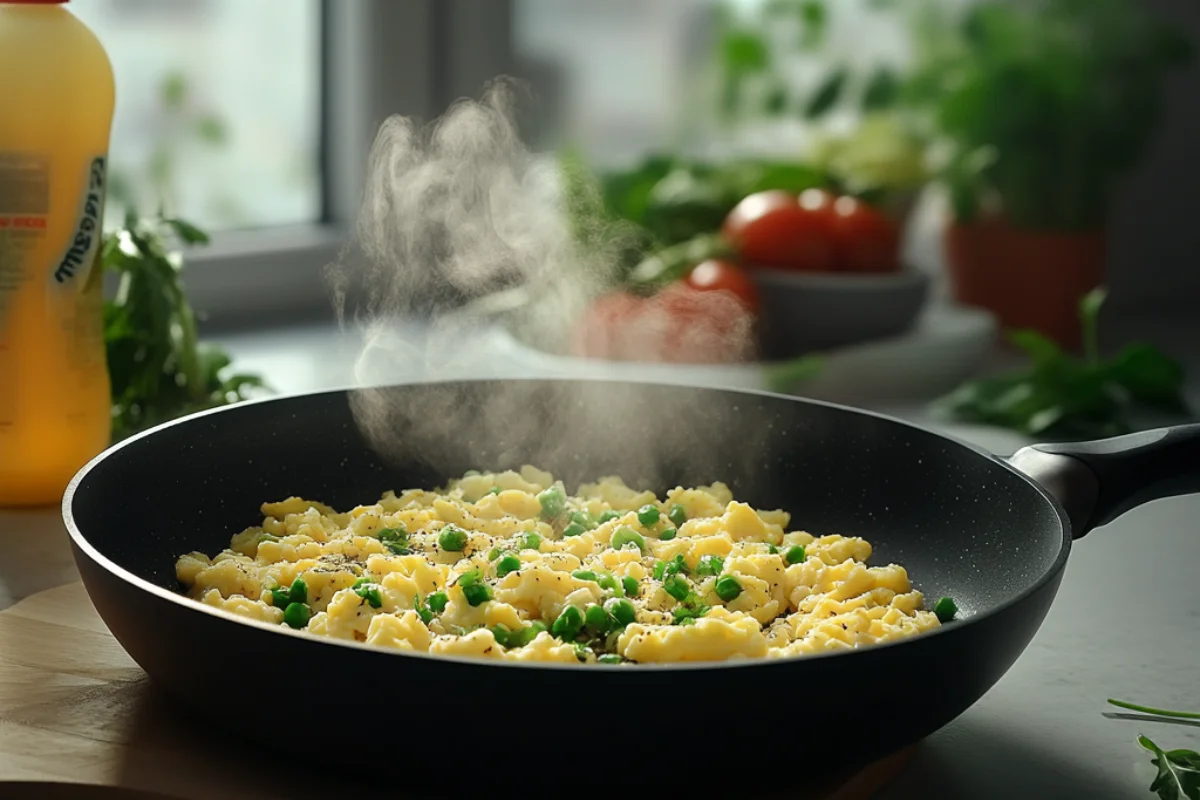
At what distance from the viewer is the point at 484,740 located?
827 millimetres

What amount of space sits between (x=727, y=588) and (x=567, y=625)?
16 centimetres

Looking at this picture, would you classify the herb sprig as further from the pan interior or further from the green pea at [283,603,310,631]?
the green pea at [283,603,310,631]

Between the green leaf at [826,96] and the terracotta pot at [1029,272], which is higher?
the green leaf at [826,96]

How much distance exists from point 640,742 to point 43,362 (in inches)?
34.2

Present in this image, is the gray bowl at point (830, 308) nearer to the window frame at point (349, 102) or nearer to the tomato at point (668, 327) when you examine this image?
the tomato at point (668, 327)

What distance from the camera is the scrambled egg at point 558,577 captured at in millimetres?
1050

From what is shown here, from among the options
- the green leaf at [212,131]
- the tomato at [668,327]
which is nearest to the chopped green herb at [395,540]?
the tomato at [668,327]

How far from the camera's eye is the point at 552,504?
1372mm

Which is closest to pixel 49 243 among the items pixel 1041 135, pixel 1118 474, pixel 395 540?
pixel 395 540

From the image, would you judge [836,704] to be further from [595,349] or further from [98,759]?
[595,349]

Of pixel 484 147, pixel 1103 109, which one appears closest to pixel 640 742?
pixel 484 147

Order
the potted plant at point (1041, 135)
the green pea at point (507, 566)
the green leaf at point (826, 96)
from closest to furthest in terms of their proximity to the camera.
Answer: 1. the green pea at point (507, 566)
2. the potted plant at point (1041, 135)
3. the green leaf at point (826, 96)

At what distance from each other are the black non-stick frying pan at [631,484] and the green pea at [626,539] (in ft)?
0.67

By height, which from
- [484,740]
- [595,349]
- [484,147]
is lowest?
[595,349]
